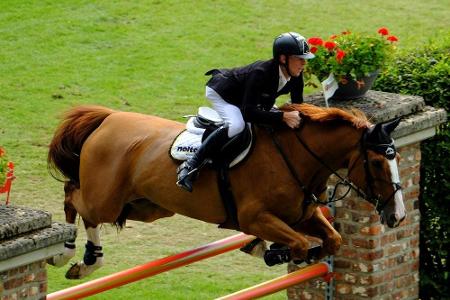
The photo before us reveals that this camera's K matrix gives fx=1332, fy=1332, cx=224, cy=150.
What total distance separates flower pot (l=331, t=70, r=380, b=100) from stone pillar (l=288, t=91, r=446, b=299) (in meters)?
0.06

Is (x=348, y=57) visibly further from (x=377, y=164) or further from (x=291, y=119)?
(x=377, y=164)

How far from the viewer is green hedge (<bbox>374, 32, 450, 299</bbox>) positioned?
11.1 metres

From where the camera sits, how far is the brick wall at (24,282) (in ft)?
25.7

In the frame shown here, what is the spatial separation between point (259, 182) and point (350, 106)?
1.14 metres

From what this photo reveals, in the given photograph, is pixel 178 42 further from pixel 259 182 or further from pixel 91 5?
pixel 259 182

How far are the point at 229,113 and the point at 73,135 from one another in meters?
1.78

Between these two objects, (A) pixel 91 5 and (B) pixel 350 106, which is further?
(A) pixel 91 5

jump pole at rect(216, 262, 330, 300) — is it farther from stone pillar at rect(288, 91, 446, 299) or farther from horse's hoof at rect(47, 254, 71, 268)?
horse's hoof at rect(47, 254, 71, 268)

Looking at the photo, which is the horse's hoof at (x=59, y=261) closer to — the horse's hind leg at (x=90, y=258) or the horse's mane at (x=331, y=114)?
the horse's hind leg at (x=90, y=258)

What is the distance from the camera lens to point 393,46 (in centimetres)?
1055

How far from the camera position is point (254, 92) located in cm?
955

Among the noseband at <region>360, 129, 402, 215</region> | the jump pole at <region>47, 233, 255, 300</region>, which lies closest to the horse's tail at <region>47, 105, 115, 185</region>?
the jump pole at <region>47, 233, 255, 300</region>

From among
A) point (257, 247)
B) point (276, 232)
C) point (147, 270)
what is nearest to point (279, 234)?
point (276, 232)

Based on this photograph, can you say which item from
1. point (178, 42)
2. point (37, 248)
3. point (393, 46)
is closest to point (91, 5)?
point (178, 42)
